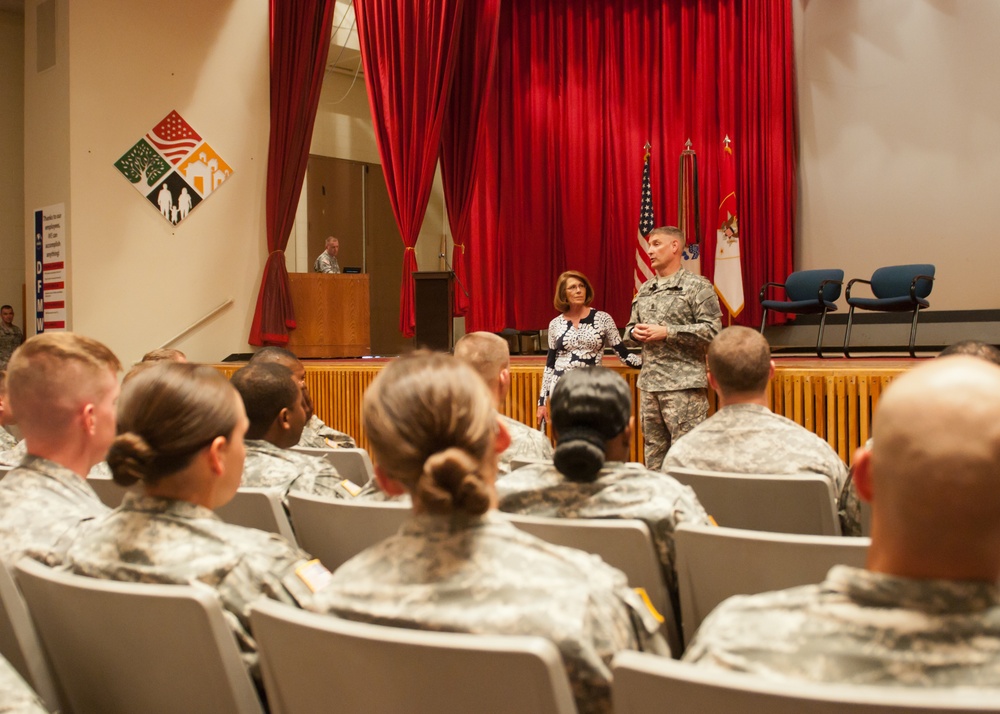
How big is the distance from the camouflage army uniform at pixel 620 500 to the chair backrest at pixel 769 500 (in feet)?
1.10

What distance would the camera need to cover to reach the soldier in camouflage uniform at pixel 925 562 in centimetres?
84

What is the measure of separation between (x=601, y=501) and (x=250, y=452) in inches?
45.2

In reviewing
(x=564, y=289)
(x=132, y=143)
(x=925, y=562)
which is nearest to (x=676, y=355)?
(x=564, y=289)

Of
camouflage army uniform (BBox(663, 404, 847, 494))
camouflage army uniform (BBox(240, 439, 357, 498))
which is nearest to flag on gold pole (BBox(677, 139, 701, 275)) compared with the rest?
camouflage army uniform (BBox(663, 404, 847, 494))

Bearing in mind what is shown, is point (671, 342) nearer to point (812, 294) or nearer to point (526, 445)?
point (526, 445)

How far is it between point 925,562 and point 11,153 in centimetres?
961

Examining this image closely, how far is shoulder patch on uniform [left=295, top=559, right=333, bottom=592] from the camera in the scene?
1390 millimetres

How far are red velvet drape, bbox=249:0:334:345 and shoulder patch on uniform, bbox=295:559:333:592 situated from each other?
683cm

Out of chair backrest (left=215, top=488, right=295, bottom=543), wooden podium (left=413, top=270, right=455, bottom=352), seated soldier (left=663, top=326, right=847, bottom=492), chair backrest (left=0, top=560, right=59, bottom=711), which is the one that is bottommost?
chair backrest (left=0, top=560, right=59, bottom=711)

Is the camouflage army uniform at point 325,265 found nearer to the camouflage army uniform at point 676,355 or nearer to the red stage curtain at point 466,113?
the red stage curtain at point 466,113

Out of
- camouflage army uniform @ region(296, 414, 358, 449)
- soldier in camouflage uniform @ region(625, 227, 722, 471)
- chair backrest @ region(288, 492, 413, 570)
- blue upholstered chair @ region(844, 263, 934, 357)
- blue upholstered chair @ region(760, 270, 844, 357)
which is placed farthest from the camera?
blue upholstered chair @ region(760, 270, 844, 357)

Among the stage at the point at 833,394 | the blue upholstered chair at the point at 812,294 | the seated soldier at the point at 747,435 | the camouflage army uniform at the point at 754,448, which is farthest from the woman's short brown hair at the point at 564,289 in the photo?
the camouflage army uniform at the point at 754,448

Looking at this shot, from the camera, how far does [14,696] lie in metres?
1.10

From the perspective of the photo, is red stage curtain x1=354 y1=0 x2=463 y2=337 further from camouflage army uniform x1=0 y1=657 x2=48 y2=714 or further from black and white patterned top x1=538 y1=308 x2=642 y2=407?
camouflage army uniform x1=0 y1=657 x2=48 y2=714
